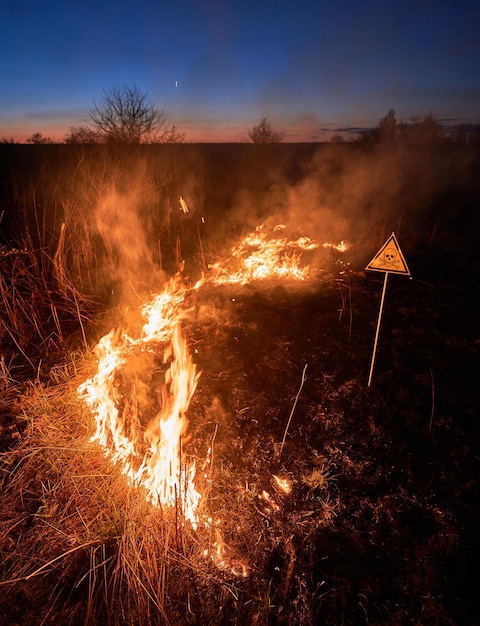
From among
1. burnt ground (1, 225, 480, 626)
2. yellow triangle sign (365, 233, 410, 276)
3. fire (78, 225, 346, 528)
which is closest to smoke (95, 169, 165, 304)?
fire (78, 225, 346, 528)

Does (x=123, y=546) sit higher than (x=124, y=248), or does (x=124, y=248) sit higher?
(x=124, y=248)

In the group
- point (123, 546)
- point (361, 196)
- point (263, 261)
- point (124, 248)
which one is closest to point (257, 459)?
point (123, 546)

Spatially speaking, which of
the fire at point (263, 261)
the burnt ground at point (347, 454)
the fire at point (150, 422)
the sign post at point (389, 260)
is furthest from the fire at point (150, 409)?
the sign post at point (389, 260)

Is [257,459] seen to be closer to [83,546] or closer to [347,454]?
[347,454]

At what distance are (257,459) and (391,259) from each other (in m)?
2.30

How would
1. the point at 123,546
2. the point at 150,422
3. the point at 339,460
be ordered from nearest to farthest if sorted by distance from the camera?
1. the point at 123,546
2. the point at 339,460
3. the point at 150,422

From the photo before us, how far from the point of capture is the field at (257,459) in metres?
2.09

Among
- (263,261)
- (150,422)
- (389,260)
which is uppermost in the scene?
(389,260)

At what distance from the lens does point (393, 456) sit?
2891mm

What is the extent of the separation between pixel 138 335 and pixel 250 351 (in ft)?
4.88

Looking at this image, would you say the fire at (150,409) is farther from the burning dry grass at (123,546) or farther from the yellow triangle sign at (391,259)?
the yellow triangle sign at (391,259)

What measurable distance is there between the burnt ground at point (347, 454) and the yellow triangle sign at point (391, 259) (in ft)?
3.79

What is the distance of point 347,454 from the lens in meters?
2.94

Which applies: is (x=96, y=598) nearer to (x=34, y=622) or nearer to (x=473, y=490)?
(x=34, y=622)
